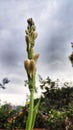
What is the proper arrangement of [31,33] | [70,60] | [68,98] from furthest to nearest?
[68,98] → [70,60] → [31,33]

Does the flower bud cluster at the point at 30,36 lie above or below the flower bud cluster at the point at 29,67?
above

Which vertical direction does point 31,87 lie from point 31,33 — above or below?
below

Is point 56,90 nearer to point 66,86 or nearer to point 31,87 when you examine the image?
point 66,86

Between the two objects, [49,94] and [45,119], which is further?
[49,94]

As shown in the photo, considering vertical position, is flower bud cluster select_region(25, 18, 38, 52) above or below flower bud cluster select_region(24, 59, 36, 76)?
above

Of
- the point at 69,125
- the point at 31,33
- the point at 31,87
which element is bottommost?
the point at 31,87

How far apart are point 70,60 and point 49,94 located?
170 inches

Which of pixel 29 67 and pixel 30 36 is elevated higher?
pixel 30 36

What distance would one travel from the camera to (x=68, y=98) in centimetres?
1594

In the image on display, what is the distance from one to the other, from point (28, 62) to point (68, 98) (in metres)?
14.5

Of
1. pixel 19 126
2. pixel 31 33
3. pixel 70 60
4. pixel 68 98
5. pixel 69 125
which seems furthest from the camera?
pixel 68 98

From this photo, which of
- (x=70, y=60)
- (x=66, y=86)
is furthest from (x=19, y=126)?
(x=66, y=86)

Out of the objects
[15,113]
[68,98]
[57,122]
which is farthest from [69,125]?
[68,98]

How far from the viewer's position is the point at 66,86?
17.0m
